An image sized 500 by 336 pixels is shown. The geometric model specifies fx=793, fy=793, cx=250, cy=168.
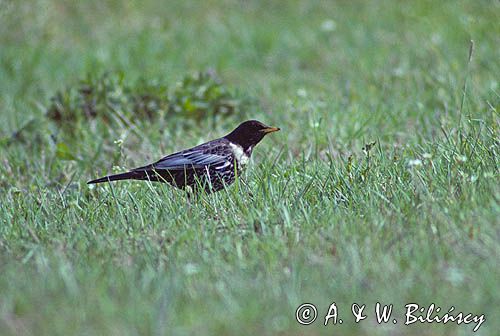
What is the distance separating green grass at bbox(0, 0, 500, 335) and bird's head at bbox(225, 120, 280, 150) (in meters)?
0.19

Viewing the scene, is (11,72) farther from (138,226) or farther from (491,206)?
(491,206)

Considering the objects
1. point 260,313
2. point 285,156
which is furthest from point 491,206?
point 285,156

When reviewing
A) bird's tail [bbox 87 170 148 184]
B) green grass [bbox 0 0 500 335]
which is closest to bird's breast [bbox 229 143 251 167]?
green grass [bbox 0 0 500 335]

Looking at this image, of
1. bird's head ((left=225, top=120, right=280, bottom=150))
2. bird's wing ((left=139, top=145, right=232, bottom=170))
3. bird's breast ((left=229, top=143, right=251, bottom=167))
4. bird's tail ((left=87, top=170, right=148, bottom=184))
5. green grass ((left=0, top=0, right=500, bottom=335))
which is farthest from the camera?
bird's head ((left=225, top=120, right=280, bottom=150))

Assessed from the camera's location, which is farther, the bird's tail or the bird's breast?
the bird's breast

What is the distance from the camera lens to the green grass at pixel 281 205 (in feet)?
11.3

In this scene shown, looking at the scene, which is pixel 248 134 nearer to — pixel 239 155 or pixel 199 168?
pixel 239 155

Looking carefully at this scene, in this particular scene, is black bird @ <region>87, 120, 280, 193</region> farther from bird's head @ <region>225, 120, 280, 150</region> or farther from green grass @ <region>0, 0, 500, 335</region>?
green grass @ <region>0, 0, 500, 335</region>

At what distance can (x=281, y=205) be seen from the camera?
4551 millimetres

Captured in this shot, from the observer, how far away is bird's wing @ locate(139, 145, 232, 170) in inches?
219

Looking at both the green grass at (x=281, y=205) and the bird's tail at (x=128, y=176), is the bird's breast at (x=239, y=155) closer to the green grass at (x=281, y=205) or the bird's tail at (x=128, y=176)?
the green grass at (x=281, y=205)

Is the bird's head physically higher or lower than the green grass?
higher

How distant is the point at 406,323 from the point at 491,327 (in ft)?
1.13

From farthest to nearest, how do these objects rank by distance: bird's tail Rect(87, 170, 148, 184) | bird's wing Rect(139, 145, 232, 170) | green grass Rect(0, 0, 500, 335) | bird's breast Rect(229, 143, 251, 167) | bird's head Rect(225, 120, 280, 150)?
bird's head Rect(225, 120, 280, 150) < bird's breast Rect(229, 143, 251, 167) < bird's wing Rect(139, 145, 232, 170) < bird's tail Rect(87, 170, 148, 184) < green grass Rect(0, 0, 500, 335)
